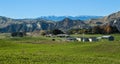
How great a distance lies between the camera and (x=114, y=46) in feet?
221

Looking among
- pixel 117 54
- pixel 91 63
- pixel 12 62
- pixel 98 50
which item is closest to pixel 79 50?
pixel 98 50

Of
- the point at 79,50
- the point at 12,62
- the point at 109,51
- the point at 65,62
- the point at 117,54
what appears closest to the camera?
the point at 12,62

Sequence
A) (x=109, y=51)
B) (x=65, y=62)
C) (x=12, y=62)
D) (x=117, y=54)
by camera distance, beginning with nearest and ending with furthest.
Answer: (x=12, y=62) → (x=65, y=62) → (x=117, y=54) → (x=109, y=51)

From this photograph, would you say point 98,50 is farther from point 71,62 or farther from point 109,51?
point 71,62

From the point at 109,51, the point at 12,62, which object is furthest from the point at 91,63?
the point at 109,51

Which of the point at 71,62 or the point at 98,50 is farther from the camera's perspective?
the point at 98,50

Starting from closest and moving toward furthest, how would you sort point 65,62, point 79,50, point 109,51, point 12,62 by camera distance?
point 12,62
point 65,62
point 109,51
point 79,50

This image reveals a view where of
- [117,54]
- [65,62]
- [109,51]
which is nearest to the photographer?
[65,62]

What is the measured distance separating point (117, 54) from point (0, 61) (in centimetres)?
2883

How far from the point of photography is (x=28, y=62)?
117 ft

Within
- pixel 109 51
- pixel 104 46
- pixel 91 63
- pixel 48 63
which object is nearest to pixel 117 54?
pixel 109 51

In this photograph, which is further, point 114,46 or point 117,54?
point 114,46

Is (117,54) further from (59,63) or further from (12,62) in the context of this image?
(12,62)

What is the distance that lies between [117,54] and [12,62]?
28.2 meters
